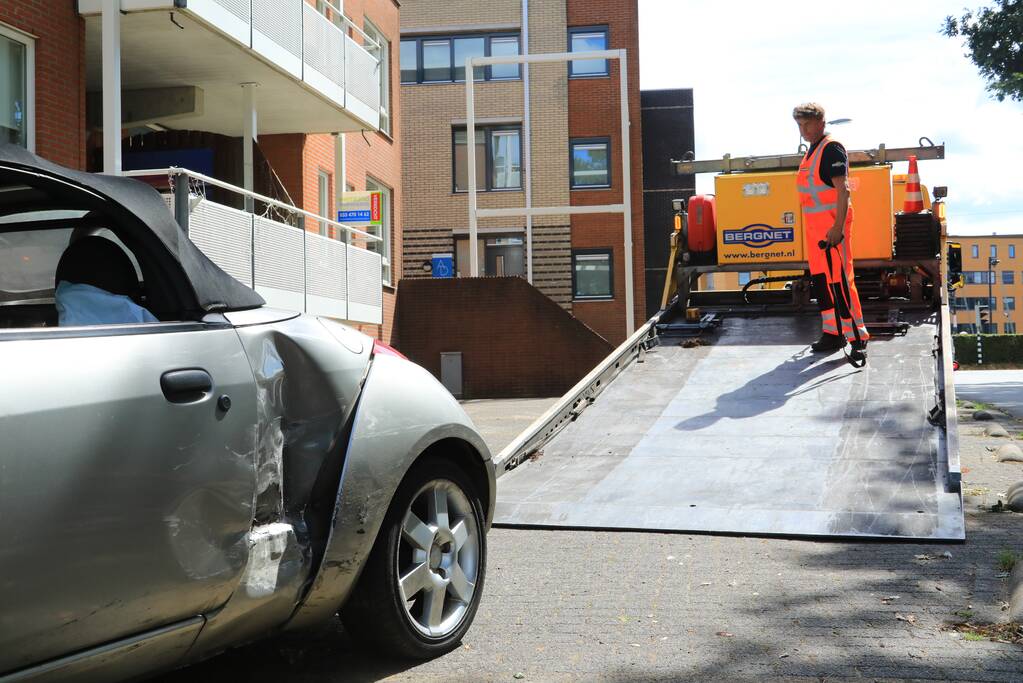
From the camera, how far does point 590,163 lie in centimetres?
3469

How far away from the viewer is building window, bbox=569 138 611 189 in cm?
3462

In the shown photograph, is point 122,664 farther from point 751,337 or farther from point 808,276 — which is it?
point 808,276

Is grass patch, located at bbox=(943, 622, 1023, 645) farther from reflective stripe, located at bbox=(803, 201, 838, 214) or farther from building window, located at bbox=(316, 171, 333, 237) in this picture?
building window, located at bbox=(316, 171, 333, 237)

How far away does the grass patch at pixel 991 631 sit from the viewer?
4.42 m

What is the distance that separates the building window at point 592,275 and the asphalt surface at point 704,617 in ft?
90.5

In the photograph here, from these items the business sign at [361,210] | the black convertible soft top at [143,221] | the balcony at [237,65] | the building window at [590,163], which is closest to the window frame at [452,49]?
the building window at [590,163]

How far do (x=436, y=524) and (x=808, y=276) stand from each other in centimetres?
941

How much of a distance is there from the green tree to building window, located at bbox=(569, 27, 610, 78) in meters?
9.90

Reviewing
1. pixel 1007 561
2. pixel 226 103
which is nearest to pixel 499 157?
pixel 226 103

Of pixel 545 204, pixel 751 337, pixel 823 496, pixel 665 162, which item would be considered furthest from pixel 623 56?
pixel 823 496

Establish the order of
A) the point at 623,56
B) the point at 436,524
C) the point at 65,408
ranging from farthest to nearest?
1. the point at 623,56
2. the point at 436,524
3. the point at 65,408

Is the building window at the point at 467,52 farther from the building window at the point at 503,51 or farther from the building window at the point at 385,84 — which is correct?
the building window at the point at 385,84

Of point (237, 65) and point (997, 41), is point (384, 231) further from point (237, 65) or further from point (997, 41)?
point (997, 41)

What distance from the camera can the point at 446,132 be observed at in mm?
35406
